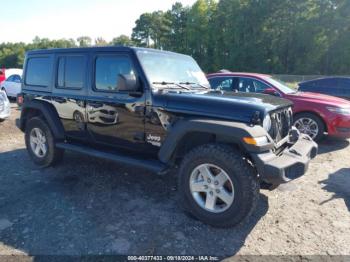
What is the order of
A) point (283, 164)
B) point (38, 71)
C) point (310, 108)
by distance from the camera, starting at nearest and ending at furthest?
1. point (283, 164)
2. point (38, 71)
3. point (310, 108)

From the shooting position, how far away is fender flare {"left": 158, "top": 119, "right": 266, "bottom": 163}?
3.08 metres

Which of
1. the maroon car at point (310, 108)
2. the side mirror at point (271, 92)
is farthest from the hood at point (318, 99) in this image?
the side mirror at point (271, 92)

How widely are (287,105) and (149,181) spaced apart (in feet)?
7.49

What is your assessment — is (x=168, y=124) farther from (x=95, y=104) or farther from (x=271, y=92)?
(x=271, y=92)

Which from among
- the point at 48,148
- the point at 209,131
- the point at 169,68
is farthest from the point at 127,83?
the point at 48,148

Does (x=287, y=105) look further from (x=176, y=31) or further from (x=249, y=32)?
(x=176, y=31)

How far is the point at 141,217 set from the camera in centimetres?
363

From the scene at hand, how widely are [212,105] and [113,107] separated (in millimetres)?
1465

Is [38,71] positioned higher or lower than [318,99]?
higher

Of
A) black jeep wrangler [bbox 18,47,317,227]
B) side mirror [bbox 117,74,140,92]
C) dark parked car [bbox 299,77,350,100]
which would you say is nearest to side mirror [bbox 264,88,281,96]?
black jeep wrangler [bbox 18,47,317,227]

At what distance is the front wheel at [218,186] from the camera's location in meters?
3.16

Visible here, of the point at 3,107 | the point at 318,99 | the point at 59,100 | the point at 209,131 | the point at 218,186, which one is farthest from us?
the point at 3,107

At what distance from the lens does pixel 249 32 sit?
45.4m

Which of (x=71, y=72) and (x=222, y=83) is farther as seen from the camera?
(x=222, y=83)
